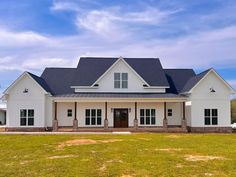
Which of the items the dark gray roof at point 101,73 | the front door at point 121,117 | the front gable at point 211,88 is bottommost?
the front door at point 121,117

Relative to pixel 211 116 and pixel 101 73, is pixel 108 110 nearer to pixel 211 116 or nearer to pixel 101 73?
pixel 101 73

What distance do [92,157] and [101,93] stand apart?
821 inches

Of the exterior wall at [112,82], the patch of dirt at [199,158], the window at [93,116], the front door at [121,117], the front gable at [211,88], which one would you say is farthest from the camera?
the exterior wall at [112,82]

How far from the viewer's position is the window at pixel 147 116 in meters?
36.0

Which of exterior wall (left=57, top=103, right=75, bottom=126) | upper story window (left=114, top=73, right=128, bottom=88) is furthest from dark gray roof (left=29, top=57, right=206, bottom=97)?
exterior wall (left=57, top=103, right=75, bottom=126)

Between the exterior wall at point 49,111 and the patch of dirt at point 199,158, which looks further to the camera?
the exterior wall at point 49,111

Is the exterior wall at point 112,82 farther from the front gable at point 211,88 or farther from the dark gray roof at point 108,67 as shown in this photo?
the front gable at point 211,88

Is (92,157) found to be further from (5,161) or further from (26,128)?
(26,128)

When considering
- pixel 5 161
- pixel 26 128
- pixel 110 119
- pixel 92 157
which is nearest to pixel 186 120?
pixel 110 119

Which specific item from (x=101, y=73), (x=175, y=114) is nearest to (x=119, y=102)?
(x=101, y=73)

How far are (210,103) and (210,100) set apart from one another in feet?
1.02

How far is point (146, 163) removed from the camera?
13742 mm

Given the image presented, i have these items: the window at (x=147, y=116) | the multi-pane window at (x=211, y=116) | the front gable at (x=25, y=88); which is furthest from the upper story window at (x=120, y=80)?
the multi-pane window at (x=211, y=116)

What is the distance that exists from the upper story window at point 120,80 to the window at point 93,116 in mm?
3432
